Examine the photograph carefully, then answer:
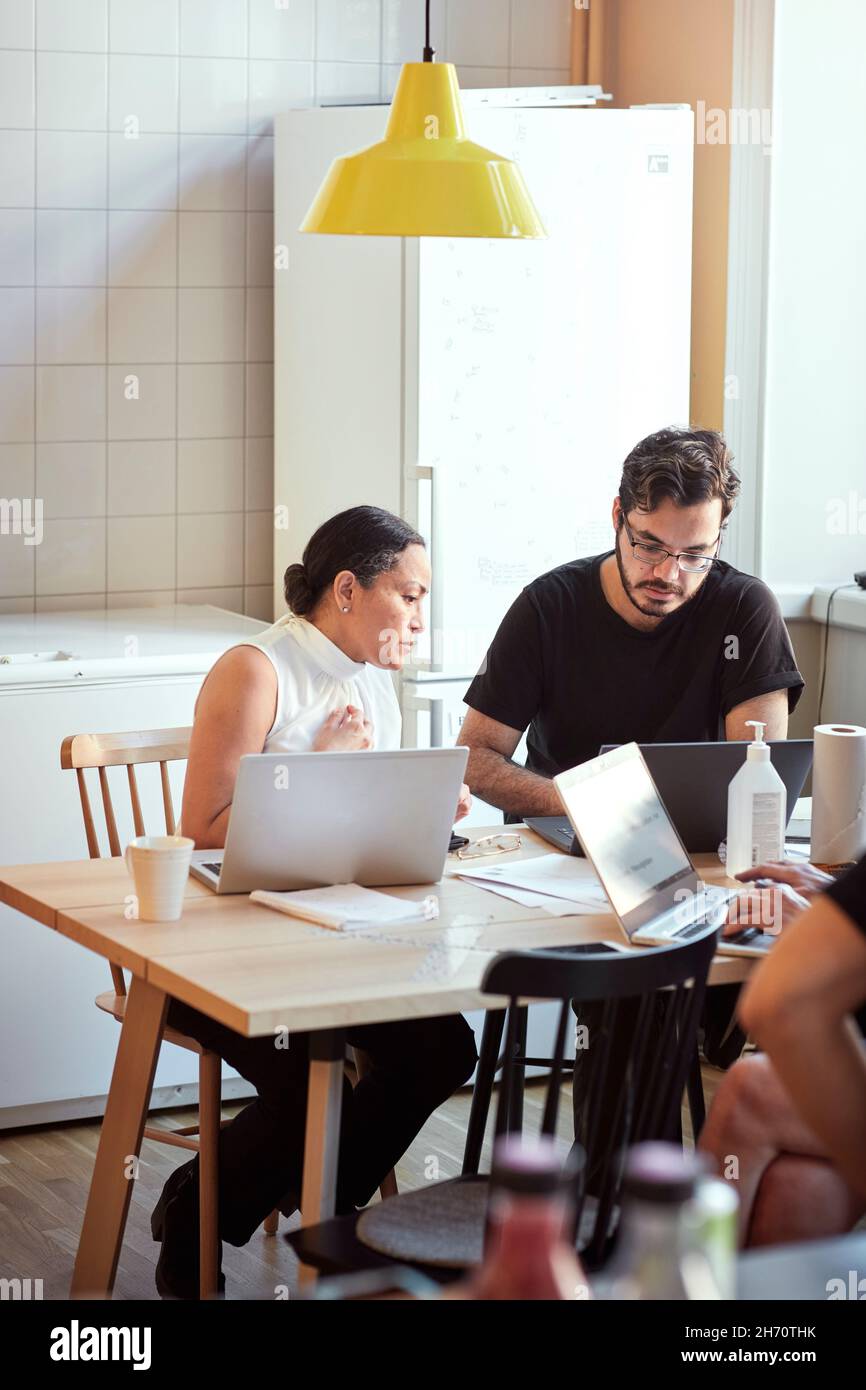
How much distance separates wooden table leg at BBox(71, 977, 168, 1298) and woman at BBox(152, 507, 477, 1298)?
0.64ft

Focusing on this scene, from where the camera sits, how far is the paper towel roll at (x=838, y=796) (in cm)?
249

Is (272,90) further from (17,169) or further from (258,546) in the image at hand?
(258,546)

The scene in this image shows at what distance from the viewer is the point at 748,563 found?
13.3 ft

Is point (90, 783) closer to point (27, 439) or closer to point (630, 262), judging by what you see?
point (27, 439)

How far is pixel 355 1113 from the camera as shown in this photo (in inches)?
97.3

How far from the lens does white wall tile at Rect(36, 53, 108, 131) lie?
3832mm

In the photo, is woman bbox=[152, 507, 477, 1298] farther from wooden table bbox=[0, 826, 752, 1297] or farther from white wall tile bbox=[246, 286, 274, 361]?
white wall tile bbox=[246, 286, 274, 361]

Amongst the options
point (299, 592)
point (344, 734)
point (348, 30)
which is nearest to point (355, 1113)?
point (344, 734)

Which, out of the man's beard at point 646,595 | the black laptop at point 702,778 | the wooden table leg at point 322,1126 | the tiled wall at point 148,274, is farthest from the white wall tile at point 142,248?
the wooden table leg at point 322,1126

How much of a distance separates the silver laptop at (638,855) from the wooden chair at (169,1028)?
22.8 inches

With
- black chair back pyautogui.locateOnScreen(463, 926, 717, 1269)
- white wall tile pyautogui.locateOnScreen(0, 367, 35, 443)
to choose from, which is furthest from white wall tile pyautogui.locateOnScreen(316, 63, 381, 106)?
black chair back pyautogui.locateOnScreen(463, 926, 717, 1269)

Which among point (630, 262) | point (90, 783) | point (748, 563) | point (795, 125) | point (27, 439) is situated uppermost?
point (795, 125)
